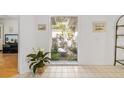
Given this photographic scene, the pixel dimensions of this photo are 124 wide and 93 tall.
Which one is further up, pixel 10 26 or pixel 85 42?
pixel 10 26

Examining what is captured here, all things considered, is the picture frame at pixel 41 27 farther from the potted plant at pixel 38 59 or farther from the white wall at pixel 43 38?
the potted plant at pixel 38 59

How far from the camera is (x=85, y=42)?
4.81 feet

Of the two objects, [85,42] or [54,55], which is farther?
[85,42]

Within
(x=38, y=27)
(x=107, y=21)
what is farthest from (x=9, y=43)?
(x=107, y=21)

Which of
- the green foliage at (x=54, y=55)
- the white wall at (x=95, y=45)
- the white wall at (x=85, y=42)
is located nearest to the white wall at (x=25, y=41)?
the white wall at (x=85, y=42)

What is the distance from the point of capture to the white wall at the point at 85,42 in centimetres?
134

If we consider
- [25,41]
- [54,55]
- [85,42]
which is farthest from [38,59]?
[85,42]

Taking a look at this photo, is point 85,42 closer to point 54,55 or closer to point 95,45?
point 95,45

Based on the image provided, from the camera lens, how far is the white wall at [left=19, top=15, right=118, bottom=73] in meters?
1.34

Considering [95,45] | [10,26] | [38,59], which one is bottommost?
[38,59]

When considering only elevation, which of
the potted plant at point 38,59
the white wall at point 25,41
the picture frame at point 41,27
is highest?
the picture frame at point 41,27
